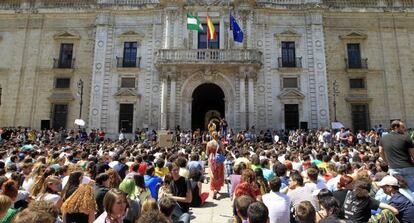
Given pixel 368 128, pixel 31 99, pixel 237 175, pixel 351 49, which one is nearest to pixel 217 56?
pixel 351 49

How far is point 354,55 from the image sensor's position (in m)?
28.8

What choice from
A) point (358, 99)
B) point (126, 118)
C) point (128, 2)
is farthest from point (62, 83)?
point (358, 99)

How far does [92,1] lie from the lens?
95.9ft

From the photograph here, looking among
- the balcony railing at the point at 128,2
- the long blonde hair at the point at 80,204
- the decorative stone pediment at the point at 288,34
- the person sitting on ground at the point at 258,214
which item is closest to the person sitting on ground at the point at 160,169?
the long blonde hair at the point at 80,204

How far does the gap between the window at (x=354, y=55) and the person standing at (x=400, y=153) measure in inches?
911

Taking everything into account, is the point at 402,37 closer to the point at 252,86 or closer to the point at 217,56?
the point at 252,86

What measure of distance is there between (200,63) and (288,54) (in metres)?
Result: 8.03

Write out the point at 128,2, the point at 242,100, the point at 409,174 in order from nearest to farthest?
the point at 409,174
the point at 242,100
the point at 128,2

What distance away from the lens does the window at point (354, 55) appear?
93.5 ft

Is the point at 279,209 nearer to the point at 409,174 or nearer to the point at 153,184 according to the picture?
the point at 153,184

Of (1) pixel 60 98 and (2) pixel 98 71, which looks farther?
(1) pixel 60 98

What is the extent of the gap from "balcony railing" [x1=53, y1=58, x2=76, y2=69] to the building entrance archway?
11.1 m

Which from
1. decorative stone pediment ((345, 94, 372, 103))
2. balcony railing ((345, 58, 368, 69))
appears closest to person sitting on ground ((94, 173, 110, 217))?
decorative stone pediment ((345, 94, 372, 103))

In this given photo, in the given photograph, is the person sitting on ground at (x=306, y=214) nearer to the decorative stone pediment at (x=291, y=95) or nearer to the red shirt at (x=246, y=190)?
the red shirt at (x=246, y=190)
